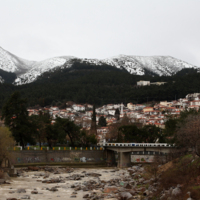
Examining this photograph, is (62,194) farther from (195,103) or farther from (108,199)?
(195,103)

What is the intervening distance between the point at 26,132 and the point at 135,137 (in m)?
26.9

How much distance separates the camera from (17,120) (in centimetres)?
6844

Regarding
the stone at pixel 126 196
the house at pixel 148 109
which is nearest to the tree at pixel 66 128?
Answer: the stone at pixel 126 196

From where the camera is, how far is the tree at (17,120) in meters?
68.0

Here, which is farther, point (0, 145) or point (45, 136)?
point (45, 136)

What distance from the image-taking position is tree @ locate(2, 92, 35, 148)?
223 ft

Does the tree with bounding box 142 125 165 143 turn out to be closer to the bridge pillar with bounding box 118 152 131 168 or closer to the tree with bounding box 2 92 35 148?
the bridge pillar with bounding box 118 152 131 168

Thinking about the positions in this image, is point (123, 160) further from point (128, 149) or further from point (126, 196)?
point (126, 196)

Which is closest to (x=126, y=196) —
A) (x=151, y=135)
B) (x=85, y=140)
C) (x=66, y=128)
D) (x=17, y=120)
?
(x=17, y=120)

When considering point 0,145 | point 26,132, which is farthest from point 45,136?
point 0,145

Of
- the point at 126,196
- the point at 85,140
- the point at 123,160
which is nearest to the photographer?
the point at 126,196

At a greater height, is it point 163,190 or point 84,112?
point 84,112

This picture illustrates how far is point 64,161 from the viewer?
6994cm

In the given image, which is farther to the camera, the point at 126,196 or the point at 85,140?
the point at 85,140
